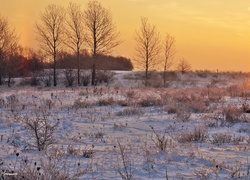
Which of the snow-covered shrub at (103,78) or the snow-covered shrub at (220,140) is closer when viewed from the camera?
the snow-covered shrub at (220,140)

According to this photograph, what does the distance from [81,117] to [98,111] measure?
159 cm

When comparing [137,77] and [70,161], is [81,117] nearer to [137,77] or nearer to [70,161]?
[70,161]

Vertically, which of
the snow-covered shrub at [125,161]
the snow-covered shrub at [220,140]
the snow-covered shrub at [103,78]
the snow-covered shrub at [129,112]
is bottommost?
the snow-covered shrub at [125,161]

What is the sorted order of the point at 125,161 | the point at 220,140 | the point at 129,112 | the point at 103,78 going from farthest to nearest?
the point at 103,78, the point at 129,112, the point at 220,140, the point at 125,161

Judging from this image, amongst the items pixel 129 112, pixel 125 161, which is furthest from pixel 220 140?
pixel 129 112

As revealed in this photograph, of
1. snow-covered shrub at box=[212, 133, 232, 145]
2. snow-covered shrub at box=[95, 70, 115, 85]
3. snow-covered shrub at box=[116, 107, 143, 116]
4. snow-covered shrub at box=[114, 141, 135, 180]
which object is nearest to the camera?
snow-covered shrub at box=[114, 141, 135, 180]

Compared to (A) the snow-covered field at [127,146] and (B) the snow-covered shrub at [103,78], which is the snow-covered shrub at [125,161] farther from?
(B) the snow-covered shrub at [103,78]

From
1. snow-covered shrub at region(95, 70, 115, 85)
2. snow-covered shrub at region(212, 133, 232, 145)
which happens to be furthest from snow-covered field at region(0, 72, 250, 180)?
snow-covered shrub at region(95, 70, 115, 85)

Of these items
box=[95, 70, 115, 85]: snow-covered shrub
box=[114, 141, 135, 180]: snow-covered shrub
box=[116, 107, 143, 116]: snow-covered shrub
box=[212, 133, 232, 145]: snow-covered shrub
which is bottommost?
box=[114, 141, 135, 180]: snow-covered shrub

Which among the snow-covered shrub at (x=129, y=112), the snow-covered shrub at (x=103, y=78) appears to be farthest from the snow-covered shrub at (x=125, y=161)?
the snow-covered shrub at (x=103, y=78)

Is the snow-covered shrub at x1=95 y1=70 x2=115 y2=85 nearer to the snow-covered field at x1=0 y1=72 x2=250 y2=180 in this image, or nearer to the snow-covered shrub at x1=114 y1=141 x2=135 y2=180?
the snow-covered field at x1=0 y1=72 x2=250 y2=180

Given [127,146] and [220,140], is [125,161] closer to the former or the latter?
[127,146]

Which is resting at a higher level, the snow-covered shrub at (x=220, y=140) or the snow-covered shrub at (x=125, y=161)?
the snow-covered shrub at (x=220, y=140)

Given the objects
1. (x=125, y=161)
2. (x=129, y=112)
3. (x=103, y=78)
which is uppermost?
(x=103, y=78)
